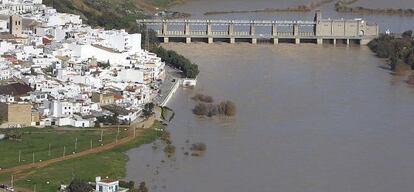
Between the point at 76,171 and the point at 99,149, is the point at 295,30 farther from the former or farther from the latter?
the point at 76,171

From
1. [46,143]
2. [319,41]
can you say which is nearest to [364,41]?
[319,41]

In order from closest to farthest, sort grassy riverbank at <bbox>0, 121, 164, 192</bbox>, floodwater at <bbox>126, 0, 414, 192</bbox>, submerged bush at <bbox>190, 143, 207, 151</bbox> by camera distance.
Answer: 1. grassy riverbank at <bbox>0, 121, 164, 192</bbox>
2. floodwater at <bbox>126, 0, 414, 192</bbox>
3. submerged bush at <bbox>190, 143, 207, 151</bbox>

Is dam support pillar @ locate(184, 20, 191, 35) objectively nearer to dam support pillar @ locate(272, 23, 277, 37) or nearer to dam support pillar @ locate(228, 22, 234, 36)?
dam support pillar @ locate(228, 22, 234, 36)

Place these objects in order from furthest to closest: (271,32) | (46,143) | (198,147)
Answer: (271,32)
(198,147)
(46,143)

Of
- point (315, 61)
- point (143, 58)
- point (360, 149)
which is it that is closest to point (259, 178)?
point (360, 149)

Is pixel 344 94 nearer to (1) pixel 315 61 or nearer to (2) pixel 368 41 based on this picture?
(1) pixel 315 61

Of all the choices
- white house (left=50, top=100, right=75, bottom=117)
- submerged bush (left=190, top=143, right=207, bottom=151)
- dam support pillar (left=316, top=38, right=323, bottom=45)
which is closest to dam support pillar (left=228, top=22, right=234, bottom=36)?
dam support pillar (left=316, top=38, right=323, bottom=45)

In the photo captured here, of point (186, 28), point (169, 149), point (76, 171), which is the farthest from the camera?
point (186, 28)
